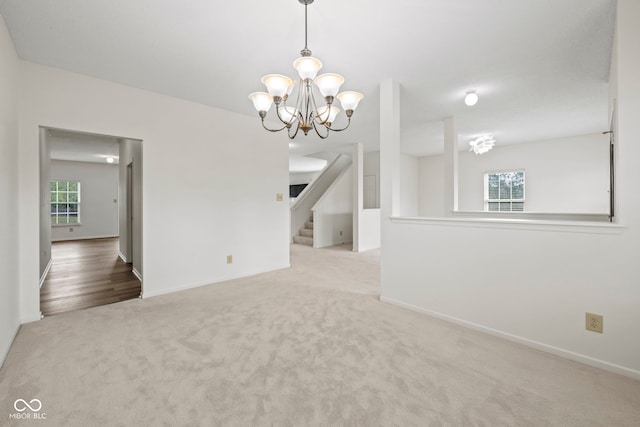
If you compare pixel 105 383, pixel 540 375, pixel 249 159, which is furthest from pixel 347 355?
pixel 249 159

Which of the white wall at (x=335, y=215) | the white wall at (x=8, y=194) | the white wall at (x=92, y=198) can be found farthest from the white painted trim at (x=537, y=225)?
the white wall at (x=92, y=198)

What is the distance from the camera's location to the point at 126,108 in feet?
10.2

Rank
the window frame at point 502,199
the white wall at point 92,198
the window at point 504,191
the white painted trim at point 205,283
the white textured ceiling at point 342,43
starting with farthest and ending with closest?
the white wall at point 92,198 < the window at point 504,191 < the window frame at point 502,199 < the white painted trim at point 205,283 < the white textured ceiling at point 342,43

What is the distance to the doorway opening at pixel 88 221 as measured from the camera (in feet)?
11.7

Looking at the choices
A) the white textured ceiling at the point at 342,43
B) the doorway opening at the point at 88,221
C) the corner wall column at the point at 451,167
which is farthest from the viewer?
the corner wall column at the point at 451,167

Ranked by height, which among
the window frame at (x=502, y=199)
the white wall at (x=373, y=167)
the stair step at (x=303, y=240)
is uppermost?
the white wall at (x=373, y=167)

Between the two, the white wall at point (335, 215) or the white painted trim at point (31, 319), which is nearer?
the white painted trim at point (31, 319)

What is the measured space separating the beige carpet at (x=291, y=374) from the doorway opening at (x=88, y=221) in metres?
0.95

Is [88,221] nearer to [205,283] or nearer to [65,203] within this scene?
[65,203]

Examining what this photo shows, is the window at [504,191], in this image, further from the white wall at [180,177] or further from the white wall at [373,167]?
the white wall at [180,177]

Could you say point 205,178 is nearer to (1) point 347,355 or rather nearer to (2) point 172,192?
(2) point 172,192

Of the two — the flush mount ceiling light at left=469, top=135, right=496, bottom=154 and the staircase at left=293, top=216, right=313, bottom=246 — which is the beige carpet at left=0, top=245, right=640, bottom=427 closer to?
the flush mount ceiling light at left=469, top=135, right=496, bottom=154

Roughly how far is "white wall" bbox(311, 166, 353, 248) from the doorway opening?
3.81 metres

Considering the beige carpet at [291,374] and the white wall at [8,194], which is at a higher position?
the white wall at [8,194]
